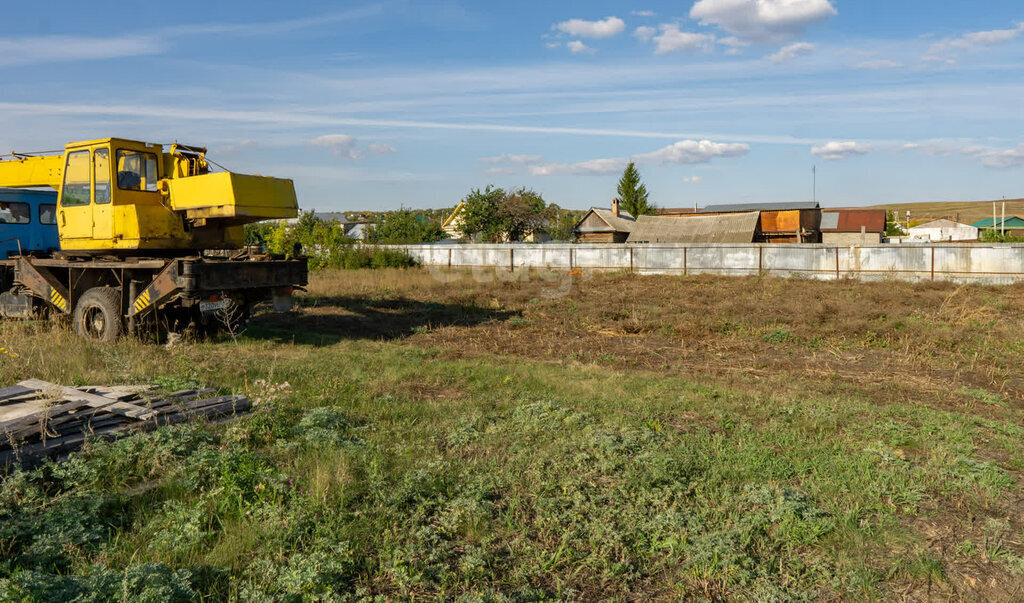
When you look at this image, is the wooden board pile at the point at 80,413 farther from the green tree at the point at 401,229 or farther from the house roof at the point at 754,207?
the house roof at the point at 754,207

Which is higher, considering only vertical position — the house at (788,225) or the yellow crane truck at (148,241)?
the house at (788,225)

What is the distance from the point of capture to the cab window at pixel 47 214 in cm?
1298

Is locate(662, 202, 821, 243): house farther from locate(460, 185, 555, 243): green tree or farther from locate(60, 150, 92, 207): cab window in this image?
locate(60, 150, 92, 207): cab window

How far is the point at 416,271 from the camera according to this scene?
2939cm

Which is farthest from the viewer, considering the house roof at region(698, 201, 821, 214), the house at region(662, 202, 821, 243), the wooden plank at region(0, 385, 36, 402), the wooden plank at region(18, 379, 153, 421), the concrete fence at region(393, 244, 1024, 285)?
the house roof at region(698, 201, 821, 214)

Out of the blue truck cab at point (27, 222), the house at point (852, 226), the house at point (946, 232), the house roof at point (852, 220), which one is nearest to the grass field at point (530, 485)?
the blue truck cab at point (27, 222)

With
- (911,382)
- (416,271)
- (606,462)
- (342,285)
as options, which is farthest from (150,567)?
(416,271)

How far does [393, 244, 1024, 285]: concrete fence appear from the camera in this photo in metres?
23.1

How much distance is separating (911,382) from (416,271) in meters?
23.0

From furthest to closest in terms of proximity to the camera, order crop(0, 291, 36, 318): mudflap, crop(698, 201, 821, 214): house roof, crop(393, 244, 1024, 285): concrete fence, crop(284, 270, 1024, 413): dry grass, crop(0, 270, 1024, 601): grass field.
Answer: crop(698, 201, 821, 214): house roof, crop(393, 244, 1024, 285): concrete fence, crop(0, 291, 36, 318): mudflap, crop(284, 270, 1024, 413): dry grass, crop(0, 270, 1024, 601): grass field

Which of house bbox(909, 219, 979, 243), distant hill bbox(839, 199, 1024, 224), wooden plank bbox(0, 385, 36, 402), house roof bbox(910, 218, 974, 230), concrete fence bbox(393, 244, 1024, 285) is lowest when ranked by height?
wooden plank bbox(0, 385, 36, 402)

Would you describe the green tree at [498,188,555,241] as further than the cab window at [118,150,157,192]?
Yes

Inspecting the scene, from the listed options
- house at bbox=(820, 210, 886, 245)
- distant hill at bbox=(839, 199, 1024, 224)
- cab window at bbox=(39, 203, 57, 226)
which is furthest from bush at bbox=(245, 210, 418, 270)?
distant hill at bbox=(839, 199, 1024, 224)

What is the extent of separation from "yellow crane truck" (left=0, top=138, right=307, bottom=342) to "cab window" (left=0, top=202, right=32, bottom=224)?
4.42 ft
